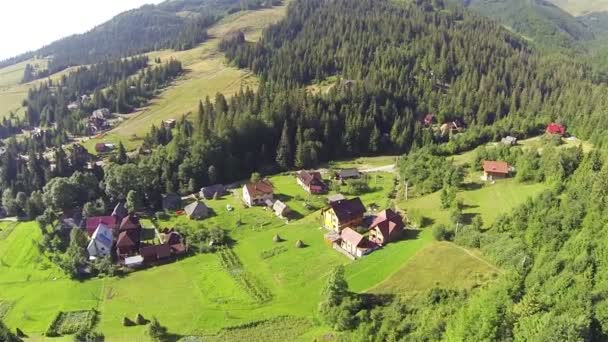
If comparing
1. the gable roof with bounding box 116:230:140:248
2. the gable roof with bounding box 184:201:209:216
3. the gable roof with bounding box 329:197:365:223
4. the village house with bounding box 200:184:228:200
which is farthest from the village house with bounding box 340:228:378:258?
the village house with bounding box 200:184:228:200

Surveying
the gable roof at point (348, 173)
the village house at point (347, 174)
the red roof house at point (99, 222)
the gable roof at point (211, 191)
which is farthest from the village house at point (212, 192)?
the gable roof at point (348, 173)

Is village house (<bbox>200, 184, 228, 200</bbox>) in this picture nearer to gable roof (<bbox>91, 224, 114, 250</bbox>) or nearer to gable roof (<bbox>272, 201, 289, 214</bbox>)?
gable roof (<bbox>272, 201, 289, 214</bbox>)

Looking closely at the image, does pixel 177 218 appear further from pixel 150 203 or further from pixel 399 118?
pixel 399 118

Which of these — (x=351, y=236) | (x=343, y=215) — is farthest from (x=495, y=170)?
(x=351, y=236)

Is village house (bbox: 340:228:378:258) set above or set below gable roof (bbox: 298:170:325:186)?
below

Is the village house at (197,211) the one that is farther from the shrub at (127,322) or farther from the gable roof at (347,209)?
the shrub at (127,322)

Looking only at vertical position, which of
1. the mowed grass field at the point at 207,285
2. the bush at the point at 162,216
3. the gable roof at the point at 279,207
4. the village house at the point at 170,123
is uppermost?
the village house at the point at 170,123

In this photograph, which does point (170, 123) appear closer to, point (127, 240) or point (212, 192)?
point (212, 192)
